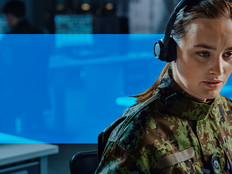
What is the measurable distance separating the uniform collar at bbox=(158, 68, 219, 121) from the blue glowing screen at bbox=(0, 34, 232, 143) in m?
1.59

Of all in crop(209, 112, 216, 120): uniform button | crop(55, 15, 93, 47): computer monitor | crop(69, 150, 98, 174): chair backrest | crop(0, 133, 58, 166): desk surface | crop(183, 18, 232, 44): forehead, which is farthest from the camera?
crop(55, 15, 93, 47): computer monitor

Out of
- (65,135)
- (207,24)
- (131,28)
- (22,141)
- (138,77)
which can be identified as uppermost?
(207,24)

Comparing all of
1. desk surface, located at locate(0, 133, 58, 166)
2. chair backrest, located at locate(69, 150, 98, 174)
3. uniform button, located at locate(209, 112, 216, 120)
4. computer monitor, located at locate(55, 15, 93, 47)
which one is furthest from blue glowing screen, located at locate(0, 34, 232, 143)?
uniform button, located at locate(209, 112, 216, 120)

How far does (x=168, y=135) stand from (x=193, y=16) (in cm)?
29

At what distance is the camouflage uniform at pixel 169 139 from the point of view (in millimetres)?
939

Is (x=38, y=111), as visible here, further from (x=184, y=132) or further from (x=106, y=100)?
(x=184, y=132)

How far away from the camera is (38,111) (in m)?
2.75

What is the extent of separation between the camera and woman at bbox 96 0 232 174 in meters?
0.92

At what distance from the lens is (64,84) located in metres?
2.71

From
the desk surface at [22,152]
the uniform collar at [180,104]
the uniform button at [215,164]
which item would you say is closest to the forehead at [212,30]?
the uniform collar at [180,104]

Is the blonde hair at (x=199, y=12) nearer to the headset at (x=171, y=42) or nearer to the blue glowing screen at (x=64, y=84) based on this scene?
the headset at (x=171, y=42)

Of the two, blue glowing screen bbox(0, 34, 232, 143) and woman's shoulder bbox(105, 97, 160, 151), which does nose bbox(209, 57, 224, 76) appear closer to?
woman's shoulder bbox(105, 97, 160, 151)

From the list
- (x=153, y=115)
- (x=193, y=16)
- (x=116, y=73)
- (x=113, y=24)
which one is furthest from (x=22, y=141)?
(x=193, y=16)

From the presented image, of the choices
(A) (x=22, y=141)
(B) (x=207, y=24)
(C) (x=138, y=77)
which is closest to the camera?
(B) (x=207, y=24)
